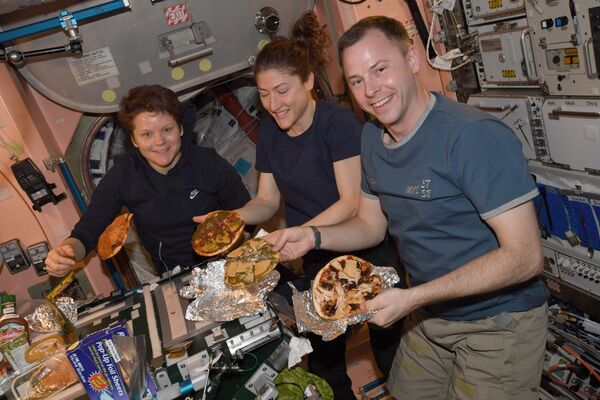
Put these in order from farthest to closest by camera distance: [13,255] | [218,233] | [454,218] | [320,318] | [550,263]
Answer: [13,255] < [550,263] < [218,233] < [320,318] < [454,218]

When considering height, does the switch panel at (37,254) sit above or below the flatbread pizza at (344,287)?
above

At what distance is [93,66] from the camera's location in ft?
10.3

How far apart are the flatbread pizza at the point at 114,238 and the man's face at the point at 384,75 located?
146 centimetres

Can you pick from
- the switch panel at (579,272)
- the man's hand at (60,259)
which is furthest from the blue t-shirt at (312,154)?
the switch panel at (579,272)

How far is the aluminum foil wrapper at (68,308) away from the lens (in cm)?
216

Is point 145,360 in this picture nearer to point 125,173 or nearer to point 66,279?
point 66,279

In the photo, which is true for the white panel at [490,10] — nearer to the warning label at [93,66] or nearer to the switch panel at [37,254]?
the warning label at [93,66]

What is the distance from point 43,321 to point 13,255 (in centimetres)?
127

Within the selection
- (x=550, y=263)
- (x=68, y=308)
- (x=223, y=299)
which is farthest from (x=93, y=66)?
(x=550, y=263)

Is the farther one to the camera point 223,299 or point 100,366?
point 223,299

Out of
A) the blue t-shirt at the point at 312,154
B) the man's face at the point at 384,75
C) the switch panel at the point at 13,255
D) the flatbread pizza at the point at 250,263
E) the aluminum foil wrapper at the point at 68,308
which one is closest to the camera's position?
the man's face at the point at 384,75

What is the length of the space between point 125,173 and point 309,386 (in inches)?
57.9

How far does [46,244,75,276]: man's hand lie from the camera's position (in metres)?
2.41

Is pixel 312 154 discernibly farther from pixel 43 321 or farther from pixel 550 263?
pixel 550 263
